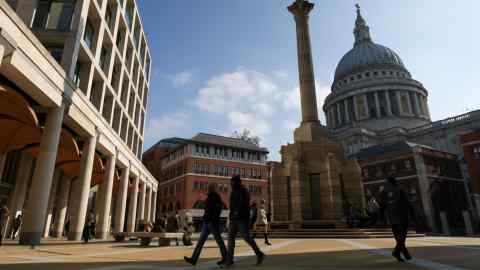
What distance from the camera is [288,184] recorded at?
22.3m

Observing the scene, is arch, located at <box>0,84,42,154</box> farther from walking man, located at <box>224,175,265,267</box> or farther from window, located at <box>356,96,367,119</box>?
window, located at <box>356,96,367,119</box>

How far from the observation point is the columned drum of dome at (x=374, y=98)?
77500 mm

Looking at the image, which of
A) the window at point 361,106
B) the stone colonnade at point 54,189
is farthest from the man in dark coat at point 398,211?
the window at point 361,106

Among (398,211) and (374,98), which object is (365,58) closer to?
(374,98)

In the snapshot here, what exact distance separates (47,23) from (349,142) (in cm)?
6687

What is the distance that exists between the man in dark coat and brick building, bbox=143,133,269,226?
47457 mm

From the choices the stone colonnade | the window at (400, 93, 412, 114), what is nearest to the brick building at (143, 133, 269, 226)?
the stone colonnade

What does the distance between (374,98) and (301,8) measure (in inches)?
2521

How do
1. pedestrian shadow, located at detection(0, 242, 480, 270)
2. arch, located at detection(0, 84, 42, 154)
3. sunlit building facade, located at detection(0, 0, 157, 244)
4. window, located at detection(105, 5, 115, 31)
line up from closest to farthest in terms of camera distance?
1. pedestrian shadow, located at detection(0, 242, 480, 270)
2. sunlit building facade, located at detection(0, 0, 157, 244)
3. arch, located at detection(0, 84, 42, 154)
4. window, located at detection(105, 5, 115, 31)

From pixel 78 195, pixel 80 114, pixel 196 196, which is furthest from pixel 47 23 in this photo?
pixel 196 196

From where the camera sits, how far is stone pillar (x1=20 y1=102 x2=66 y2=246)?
13.4 meters

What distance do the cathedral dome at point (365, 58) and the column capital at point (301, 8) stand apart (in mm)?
68038

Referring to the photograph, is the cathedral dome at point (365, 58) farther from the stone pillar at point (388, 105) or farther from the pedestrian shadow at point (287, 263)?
the pedestrian shadow at point (287, 263)

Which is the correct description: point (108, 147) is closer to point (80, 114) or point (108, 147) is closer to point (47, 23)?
point (80, 114)
